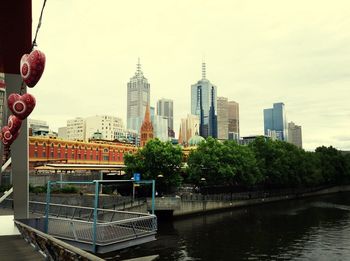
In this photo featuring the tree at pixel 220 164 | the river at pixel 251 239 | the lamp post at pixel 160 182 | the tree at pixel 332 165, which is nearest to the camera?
the river at pixel 251 239

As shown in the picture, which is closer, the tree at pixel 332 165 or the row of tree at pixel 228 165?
the row of tree at pixel 228 165

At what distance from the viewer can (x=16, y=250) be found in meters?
15.6

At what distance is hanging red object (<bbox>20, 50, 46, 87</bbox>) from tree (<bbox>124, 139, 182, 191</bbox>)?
54898mm

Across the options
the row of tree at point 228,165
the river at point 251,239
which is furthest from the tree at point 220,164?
the river at point 251,239

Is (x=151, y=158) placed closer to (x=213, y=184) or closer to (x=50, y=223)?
(x=213, y=184)

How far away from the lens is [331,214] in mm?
64375

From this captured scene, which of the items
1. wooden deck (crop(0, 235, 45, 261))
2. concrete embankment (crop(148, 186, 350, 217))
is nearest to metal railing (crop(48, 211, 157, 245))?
wooden deck (crop(0, 235, 45, 261))

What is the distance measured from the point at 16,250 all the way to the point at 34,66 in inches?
317

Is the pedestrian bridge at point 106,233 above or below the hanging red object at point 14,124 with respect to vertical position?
below

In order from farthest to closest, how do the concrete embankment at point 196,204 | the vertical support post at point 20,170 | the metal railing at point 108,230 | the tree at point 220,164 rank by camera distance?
the tree at point 220,164, the concrete embankment at point 196,204, the vertical support post at point 20,170, the metal railing at point 108,230

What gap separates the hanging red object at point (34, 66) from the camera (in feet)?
39.0

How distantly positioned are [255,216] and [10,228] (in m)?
49.2

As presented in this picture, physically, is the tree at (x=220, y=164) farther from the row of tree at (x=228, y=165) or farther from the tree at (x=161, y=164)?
the tree at (x=161, y=164)

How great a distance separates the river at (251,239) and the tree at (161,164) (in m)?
8.94
